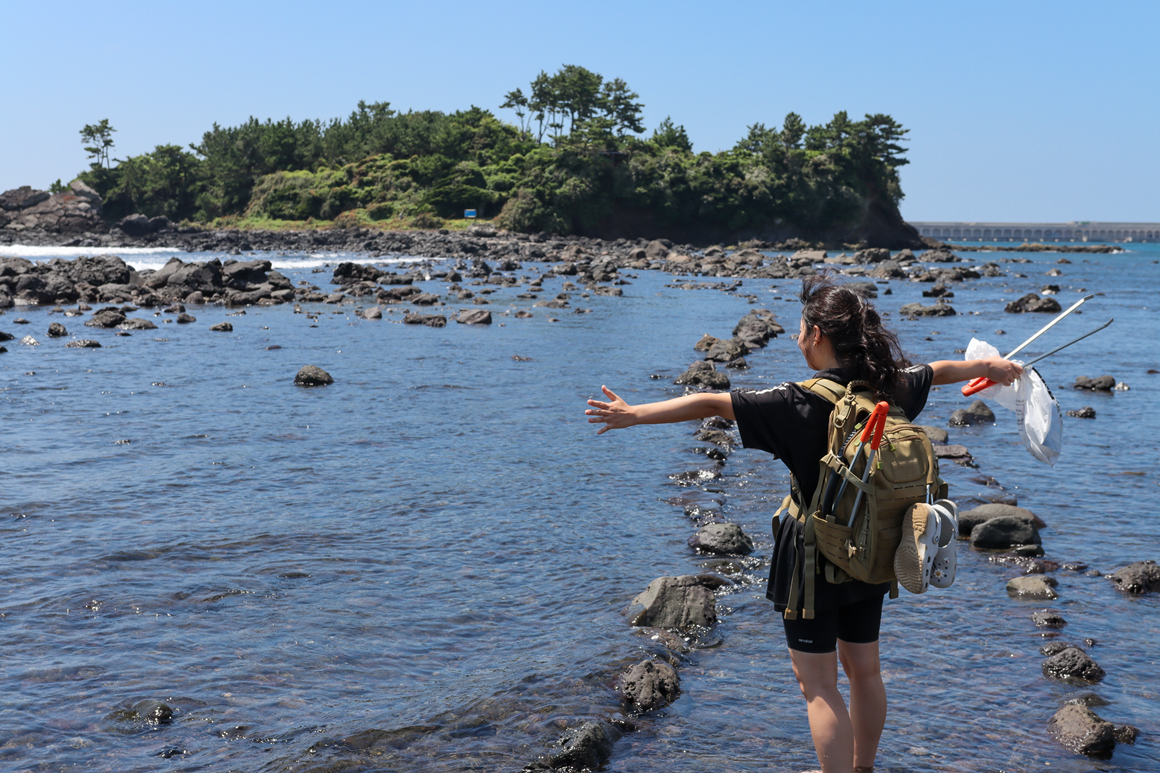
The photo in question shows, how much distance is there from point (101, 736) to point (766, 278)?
47.5 m

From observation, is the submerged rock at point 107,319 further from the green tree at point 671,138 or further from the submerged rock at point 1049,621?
the green tree at point 671,138

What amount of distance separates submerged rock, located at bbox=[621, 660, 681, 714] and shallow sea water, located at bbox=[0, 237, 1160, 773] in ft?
0.35

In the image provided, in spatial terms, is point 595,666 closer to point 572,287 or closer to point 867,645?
point 867,645

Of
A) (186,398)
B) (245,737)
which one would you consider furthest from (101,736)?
(186,398)

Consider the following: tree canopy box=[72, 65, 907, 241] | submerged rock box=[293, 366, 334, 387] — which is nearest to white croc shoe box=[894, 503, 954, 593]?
submerged rock box=[293, 366, 334, 387]

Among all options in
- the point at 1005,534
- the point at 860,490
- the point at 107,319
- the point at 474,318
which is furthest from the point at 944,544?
the point at 107,319

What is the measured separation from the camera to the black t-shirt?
358 centimetres

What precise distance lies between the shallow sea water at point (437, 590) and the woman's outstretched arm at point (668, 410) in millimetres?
2175

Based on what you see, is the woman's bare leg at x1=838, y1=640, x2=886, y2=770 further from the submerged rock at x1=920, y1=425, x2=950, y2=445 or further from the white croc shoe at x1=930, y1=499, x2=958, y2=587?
the submerged rock at x1=920, y1=425, x2=950, y2=445

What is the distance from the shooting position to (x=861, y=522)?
3441 mm

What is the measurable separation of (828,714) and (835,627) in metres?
→ 0.36

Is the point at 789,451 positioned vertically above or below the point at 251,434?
above

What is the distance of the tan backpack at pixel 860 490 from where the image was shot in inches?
134

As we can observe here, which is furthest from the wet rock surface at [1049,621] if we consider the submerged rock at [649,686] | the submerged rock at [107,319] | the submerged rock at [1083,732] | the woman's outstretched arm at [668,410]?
the submerged rock at [107,319]
